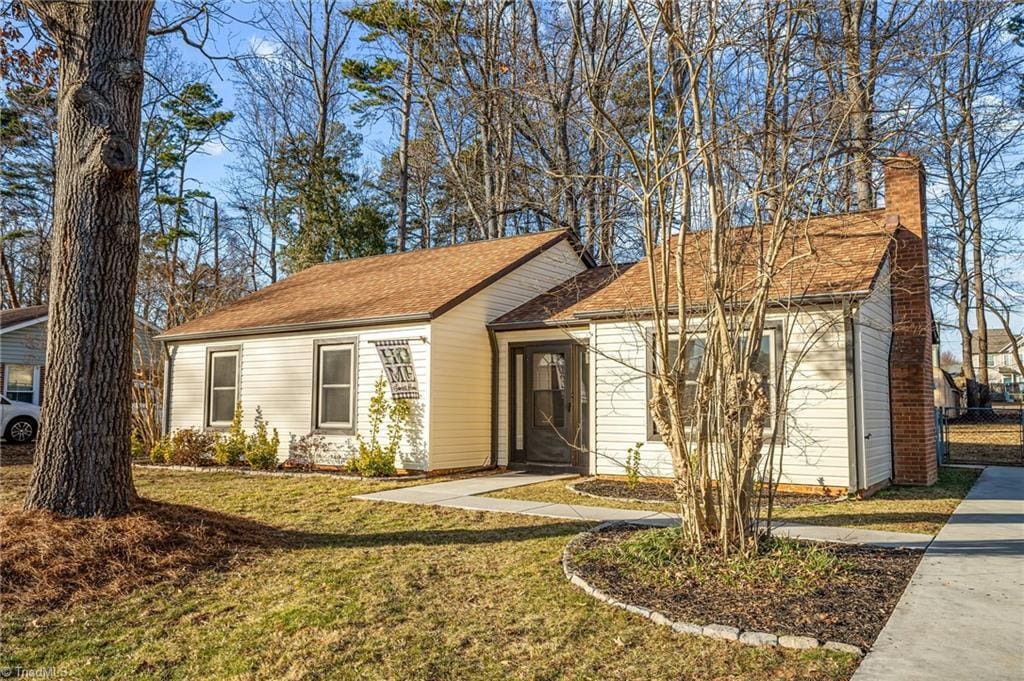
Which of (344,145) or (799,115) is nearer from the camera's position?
(799,115)

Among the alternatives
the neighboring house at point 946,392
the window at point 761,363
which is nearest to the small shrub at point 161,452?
the window at point 761,363

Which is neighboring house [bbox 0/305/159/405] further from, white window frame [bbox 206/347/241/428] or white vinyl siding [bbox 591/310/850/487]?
white vinyl siding [bbox 591/310/850/487]

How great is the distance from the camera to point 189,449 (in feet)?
42.9

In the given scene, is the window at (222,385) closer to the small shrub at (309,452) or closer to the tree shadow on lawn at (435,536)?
the small shrub at (309,452)

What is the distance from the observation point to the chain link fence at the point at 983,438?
13.7 m

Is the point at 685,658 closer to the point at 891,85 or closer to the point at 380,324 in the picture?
the point at 891,85

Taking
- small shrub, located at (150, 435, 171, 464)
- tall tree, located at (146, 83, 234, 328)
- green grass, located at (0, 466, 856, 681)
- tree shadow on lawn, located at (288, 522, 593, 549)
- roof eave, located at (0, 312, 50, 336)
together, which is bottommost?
green grass, located at (0, 466, 856, 681)

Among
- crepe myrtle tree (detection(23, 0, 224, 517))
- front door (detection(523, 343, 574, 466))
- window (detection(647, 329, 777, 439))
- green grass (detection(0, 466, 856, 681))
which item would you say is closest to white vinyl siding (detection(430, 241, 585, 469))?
front door (detection(523, 343, 574, 466))

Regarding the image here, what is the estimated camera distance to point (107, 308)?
19.4 feet

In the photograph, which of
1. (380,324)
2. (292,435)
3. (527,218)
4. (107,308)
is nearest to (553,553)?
(107,308)

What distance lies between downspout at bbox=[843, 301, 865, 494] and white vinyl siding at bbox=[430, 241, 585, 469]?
5.77 meters

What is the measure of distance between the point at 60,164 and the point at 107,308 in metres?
1.38

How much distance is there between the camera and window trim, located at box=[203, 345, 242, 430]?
13.5m

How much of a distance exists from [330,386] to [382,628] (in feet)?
28.2
